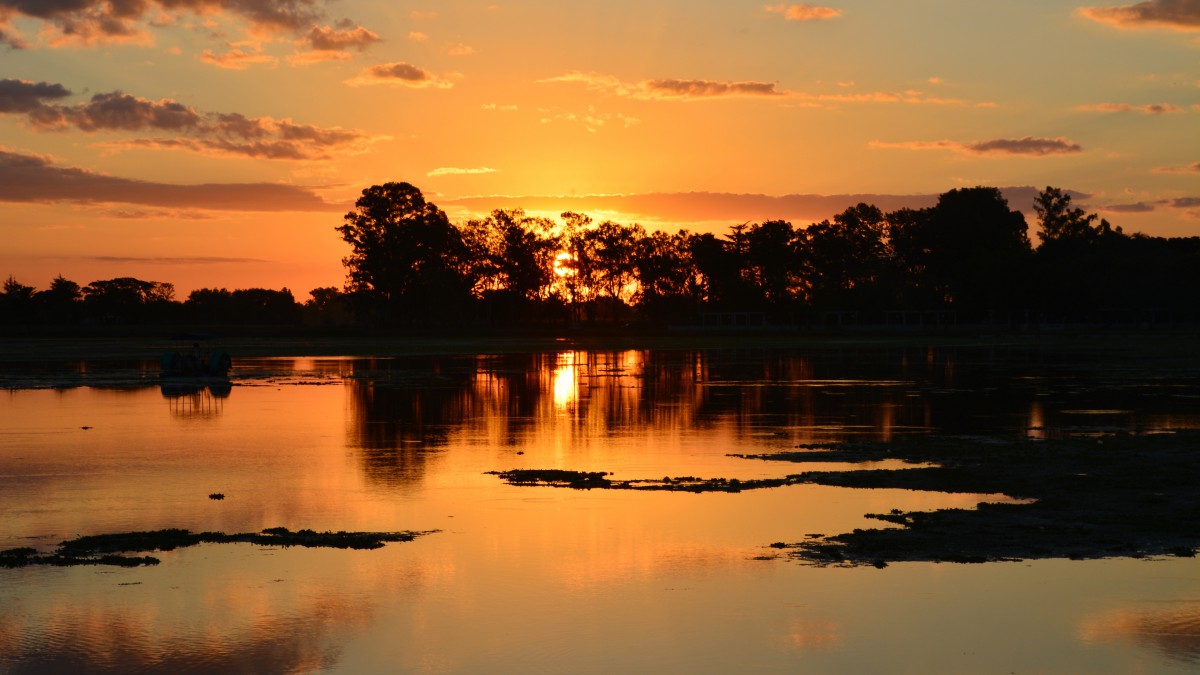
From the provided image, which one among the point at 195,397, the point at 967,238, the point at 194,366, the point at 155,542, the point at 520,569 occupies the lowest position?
the point at 520,569

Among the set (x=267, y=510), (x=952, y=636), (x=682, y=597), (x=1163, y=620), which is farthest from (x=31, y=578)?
(x=1163, y=620)

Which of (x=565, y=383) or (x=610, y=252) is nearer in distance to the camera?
(x=565, y=383)

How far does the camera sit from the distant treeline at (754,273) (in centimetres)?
16412

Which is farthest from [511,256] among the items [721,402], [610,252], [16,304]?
[721,402]

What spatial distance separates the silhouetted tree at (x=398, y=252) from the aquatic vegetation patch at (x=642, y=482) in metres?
139

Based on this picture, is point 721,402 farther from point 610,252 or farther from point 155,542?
point 610,252

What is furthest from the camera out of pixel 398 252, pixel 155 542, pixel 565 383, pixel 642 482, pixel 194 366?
pixel 398 252

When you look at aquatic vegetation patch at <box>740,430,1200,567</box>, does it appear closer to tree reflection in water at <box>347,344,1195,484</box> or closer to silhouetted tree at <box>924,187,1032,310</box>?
tree reflection in water at <box>347,344,1195,484</box>

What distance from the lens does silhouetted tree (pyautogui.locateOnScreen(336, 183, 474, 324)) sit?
16225 centimetres

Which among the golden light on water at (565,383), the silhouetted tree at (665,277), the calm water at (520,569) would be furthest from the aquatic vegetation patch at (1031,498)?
the silhouetted tree at (665,277)

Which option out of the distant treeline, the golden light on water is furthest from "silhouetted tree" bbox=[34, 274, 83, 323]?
the golden light on water

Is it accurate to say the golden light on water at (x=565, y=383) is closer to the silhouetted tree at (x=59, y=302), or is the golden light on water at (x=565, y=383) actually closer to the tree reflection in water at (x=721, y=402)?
the tree reflection in water at (x=721, y=402)

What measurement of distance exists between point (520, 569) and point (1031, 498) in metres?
9.99

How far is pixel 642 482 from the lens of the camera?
938 inches
